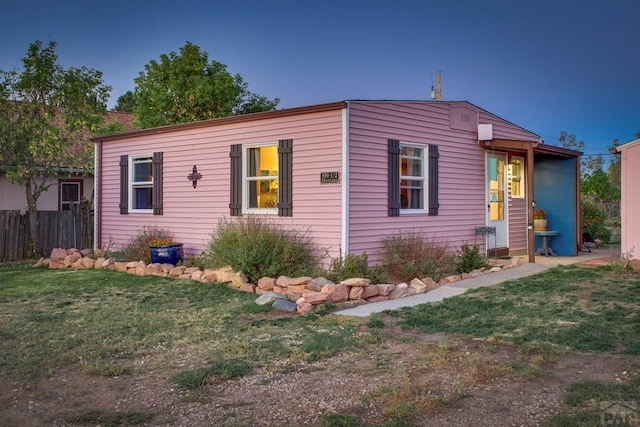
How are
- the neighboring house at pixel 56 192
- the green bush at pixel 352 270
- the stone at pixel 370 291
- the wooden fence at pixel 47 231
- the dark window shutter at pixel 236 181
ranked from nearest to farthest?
the stone at pixel 370 291
the green bush at pixel 352 270
the dark window shutter at pixel 236 181
the wooden fence at pixel 47 231
the neighboring house at pixel 56 192

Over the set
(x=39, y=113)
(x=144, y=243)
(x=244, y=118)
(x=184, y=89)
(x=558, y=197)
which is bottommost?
(x=144, y=243)

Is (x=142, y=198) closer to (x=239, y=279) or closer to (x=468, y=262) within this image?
(x=239, y=279)

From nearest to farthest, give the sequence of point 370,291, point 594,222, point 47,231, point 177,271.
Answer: point 370,291
point 177,271
point 47,231
point 594,222

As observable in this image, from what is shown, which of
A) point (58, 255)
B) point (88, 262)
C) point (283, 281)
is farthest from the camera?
Answer: point (58, 255)

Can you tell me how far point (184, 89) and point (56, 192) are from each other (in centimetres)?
590

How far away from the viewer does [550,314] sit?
21.0 feet

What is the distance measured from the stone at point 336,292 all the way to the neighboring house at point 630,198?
18.3ft

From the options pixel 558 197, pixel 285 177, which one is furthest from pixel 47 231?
pixel 558 197

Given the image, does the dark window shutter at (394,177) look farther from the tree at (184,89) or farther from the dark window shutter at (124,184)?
the tree at (184,89)

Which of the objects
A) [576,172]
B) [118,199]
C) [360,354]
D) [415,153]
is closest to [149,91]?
[118,199]

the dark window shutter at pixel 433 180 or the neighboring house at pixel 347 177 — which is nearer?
the neighboring house at pixel 347 177

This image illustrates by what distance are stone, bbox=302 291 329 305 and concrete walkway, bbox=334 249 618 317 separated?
327 mm

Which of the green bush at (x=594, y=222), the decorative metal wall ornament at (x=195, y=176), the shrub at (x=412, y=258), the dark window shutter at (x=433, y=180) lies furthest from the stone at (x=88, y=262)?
the green bush at (x=594, y=222)

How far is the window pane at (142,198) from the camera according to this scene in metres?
12.7
